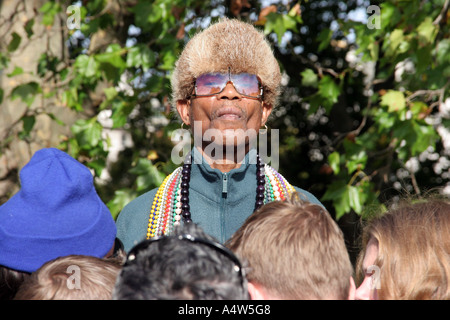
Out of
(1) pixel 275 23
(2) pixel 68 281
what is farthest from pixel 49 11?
(2) pixel 68 281

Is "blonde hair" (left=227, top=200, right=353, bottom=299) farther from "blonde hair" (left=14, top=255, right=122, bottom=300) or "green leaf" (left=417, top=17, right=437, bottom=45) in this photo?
"green leaf" (left=417, top=17, right=437, bottom=45)

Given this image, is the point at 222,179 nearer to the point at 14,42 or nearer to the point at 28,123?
the point at 28,123

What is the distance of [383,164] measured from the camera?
363cm

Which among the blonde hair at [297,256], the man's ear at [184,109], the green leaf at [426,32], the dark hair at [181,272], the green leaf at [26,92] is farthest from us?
the green leaf at [26,92]

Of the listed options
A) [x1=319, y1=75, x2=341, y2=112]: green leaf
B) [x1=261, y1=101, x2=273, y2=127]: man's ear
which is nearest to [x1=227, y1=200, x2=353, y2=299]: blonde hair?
[x1=261, y1=101, x2=273, y2=127]: man's ear

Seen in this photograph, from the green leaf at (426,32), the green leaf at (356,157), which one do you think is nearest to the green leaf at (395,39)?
the green leaf at (426,32)

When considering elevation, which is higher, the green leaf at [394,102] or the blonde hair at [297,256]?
the green leaf at [394,102]

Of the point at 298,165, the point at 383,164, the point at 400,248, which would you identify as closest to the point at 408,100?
the point at 383,164

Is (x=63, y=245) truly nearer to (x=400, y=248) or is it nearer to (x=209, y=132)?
(x=209, y=132)

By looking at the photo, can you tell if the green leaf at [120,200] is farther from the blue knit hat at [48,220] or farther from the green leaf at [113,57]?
the blue knit hat at [48,220]

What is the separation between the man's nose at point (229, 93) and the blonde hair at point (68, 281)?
0.77m

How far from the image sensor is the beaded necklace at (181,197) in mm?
1857

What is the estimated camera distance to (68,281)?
1.26m

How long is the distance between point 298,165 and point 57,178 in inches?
190
